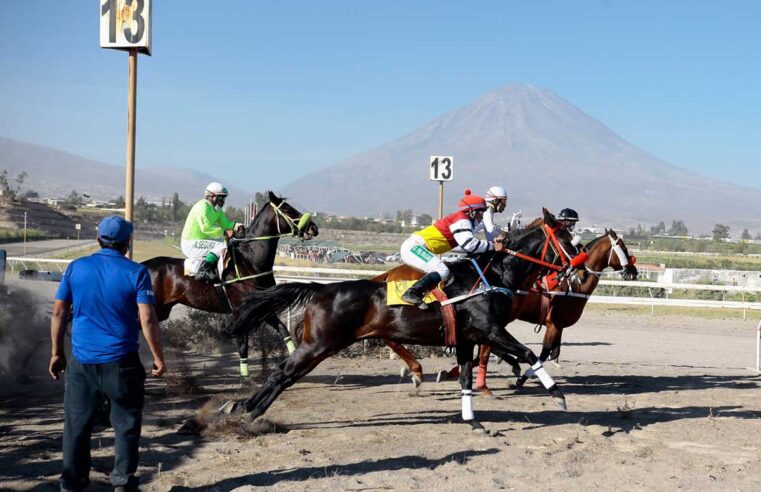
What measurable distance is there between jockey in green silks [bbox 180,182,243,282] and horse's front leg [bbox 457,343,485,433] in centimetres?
380

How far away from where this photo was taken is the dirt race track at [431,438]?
634 centimetres

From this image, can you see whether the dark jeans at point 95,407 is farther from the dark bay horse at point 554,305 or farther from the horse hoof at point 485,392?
the dark bay horse at point 554,305

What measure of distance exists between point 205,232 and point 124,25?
2.84 meters

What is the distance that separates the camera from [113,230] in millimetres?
5332

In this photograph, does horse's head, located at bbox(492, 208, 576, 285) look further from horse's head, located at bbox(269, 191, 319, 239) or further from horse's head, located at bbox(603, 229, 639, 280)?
horse's head, located at bbox(269, 191, 319, 239)

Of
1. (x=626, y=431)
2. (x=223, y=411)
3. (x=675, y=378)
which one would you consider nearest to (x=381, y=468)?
(x=223, y=411)

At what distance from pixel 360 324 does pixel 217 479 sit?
7.55 ft

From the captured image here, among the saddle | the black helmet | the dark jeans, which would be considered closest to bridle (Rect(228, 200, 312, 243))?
the saddle

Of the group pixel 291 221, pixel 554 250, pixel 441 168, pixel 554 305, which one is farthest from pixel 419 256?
pixel 441 168

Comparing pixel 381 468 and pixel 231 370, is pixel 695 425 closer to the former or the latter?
pixel 381 468

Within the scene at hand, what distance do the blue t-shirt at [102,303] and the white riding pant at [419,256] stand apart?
11.6 ft

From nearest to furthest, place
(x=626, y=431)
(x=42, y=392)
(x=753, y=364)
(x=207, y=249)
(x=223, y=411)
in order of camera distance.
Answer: (x=223, y=411) → (x=626, y=431) → (x=42, y=392) → (x=207, y=249) → (x=753, y=364)

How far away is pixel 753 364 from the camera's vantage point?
550 inches

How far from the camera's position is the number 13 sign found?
10680 millimetres
